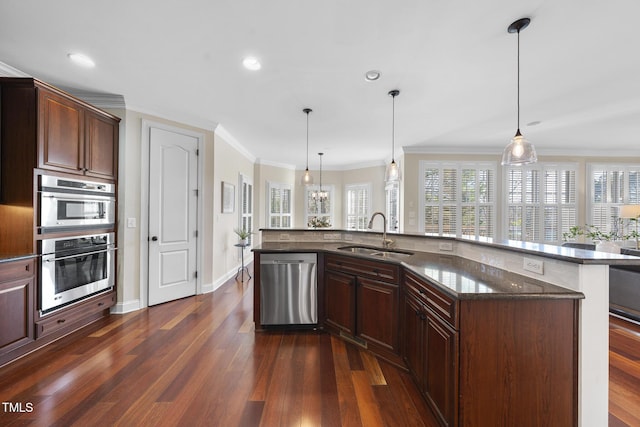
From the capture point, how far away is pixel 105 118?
3166mm

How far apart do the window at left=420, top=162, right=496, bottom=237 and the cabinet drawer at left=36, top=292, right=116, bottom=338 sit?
5326 mm

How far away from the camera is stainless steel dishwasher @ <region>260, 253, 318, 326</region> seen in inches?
115

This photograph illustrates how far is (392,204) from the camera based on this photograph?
7.03 m

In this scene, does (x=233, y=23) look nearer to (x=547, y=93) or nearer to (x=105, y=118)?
(x=105, y=118)

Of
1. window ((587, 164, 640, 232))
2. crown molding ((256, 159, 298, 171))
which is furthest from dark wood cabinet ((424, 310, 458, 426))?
window ((587, 164, 640, 232))

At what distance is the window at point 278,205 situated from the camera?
745 centimetres

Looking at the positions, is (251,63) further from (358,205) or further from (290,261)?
(358,205)

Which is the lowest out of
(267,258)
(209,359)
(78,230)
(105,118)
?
(209,359)

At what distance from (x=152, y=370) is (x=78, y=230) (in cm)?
167

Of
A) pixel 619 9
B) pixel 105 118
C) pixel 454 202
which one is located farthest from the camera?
pixel 454 202

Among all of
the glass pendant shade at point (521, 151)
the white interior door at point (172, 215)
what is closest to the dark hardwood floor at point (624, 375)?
the glass pendant shade at point (521, 151)

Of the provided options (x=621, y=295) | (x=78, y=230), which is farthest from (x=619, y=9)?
(x=78, y=230)

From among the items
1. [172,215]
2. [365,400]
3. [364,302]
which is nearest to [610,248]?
[364,302]

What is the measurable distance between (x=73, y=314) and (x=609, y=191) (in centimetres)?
927
